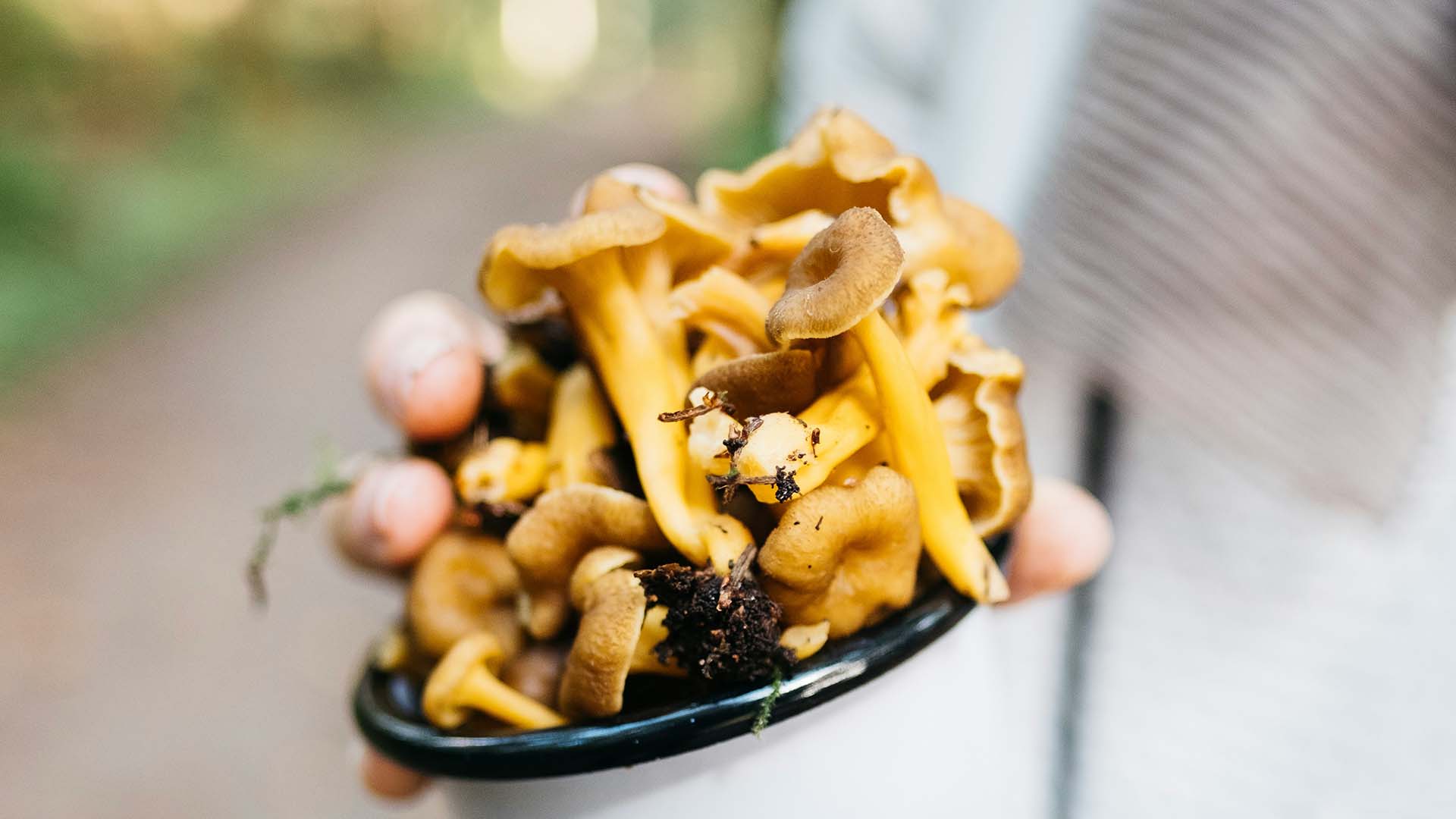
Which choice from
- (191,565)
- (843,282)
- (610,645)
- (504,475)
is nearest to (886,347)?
(843,282)

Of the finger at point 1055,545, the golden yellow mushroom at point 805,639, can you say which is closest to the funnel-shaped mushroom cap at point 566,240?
the golden yellow mushroom at point 805,639

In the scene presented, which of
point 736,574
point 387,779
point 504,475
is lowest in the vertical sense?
point 387,779

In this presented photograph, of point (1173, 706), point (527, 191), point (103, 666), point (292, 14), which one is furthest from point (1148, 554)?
point (292, 14)

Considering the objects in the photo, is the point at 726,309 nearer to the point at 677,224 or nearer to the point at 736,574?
the point at 677,224

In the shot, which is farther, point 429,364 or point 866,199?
point 429,364

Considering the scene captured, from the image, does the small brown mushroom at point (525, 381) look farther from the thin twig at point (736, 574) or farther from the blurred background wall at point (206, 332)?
the blurred background wall at point (206, 332)

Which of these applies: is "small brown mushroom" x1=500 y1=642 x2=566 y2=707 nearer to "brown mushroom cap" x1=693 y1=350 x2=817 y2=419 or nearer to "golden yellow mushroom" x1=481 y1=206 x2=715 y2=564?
"golden yellow mushroom" x1=481 y1=206 x2=715 y2=564

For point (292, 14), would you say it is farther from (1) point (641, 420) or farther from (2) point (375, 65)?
(1) point (641, 420)
